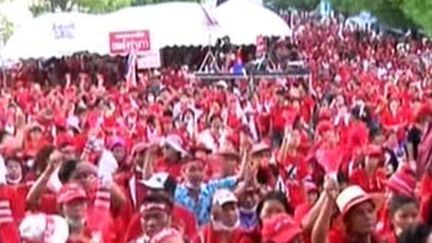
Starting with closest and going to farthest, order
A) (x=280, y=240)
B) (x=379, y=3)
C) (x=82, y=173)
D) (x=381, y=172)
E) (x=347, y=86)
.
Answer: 1. (x=280, y=240)
2. (x=82, y=173)
3. (x=381, y=172)
4. (x=347, y=86)
5. (x=379, y=3)

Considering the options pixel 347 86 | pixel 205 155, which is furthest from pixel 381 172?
pixel 347 86

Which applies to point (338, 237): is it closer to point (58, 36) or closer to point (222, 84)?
point (222, 84)

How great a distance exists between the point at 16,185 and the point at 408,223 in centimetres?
350

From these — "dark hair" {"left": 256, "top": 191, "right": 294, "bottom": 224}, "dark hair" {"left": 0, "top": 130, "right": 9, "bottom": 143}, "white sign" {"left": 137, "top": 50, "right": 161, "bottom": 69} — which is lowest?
"white sign" {"left": 137, "top": 50, "right": 161, "bottom": 69}

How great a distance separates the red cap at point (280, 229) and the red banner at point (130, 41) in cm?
2182

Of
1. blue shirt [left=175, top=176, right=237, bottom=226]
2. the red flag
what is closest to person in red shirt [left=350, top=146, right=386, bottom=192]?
blue shirt [left=175, top=176, right=237, bottom=226]

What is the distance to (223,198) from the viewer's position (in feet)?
32.8

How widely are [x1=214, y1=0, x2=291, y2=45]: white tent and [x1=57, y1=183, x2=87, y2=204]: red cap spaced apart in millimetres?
22658

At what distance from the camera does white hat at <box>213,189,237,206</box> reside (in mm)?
9969

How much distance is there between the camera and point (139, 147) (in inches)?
550

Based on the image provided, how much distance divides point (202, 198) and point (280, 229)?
215cm

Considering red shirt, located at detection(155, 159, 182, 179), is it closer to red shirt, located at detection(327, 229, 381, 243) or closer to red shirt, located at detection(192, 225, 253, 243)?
red shirt, located at detection(192, 225, 253, 243)

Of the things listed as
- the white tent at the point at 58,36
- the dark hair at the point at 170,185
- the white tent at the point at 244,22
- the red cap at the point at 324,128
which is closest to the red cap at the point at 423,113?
the red cap at the point at 324,128

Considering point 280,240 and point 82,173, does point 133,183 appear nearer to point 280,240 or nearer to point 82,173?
point 82,173
